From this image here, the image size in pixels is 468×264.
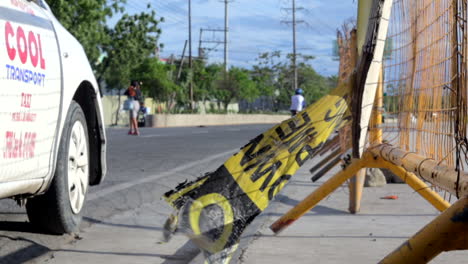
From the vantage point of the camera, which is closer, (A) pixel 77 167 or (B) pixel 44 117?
(B) pixel 44 117

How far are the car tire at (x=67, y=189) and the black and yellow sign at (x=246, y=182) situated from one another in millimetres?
2069

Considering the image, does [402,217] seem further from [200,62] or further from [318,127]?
[200,62]

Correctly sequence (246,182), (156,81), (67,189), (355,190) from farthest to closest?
1. (156,81)
2. (355,190)
3. (67,189)
4. (246,182)

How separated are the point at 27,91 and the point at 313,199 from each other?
1.81 metres

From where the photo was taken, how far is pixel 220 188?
295cm

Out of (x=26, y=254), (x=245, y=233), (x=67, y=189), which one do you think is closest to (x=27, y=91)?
(x=67, y=189)

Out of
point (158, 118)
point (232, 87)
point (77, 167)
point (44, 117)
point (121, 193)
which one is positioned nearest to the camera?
point (44, 117)

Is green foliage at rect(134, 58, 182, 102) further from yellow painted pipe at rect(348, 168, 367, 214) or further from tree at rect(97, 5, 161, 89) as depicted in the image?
yellow painted pipe at rect(348, 168, 367, 214)

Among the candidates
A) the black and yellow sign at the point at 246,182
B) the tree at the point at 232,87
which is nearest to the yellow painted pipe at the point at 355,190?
the black and yellow sign at the point at 246,182

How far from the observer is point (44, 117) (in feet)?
15.0

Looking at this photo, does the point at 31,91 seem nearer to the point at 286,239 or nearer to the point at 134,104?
the point at 286,239

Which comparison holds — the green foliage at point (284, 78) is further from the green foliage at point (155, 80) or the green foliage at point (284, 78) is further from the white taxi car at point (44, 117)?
the white taxi car at point (44, 117)

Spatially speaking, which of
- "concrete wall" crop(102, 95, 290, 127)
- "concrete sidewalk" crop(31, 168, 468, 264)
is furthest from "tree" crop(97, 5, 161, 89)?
"concrete sidewalk" crop(31, 168, 468, 264)

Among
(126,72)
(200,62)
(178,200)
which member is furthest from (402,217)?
(200,62)
